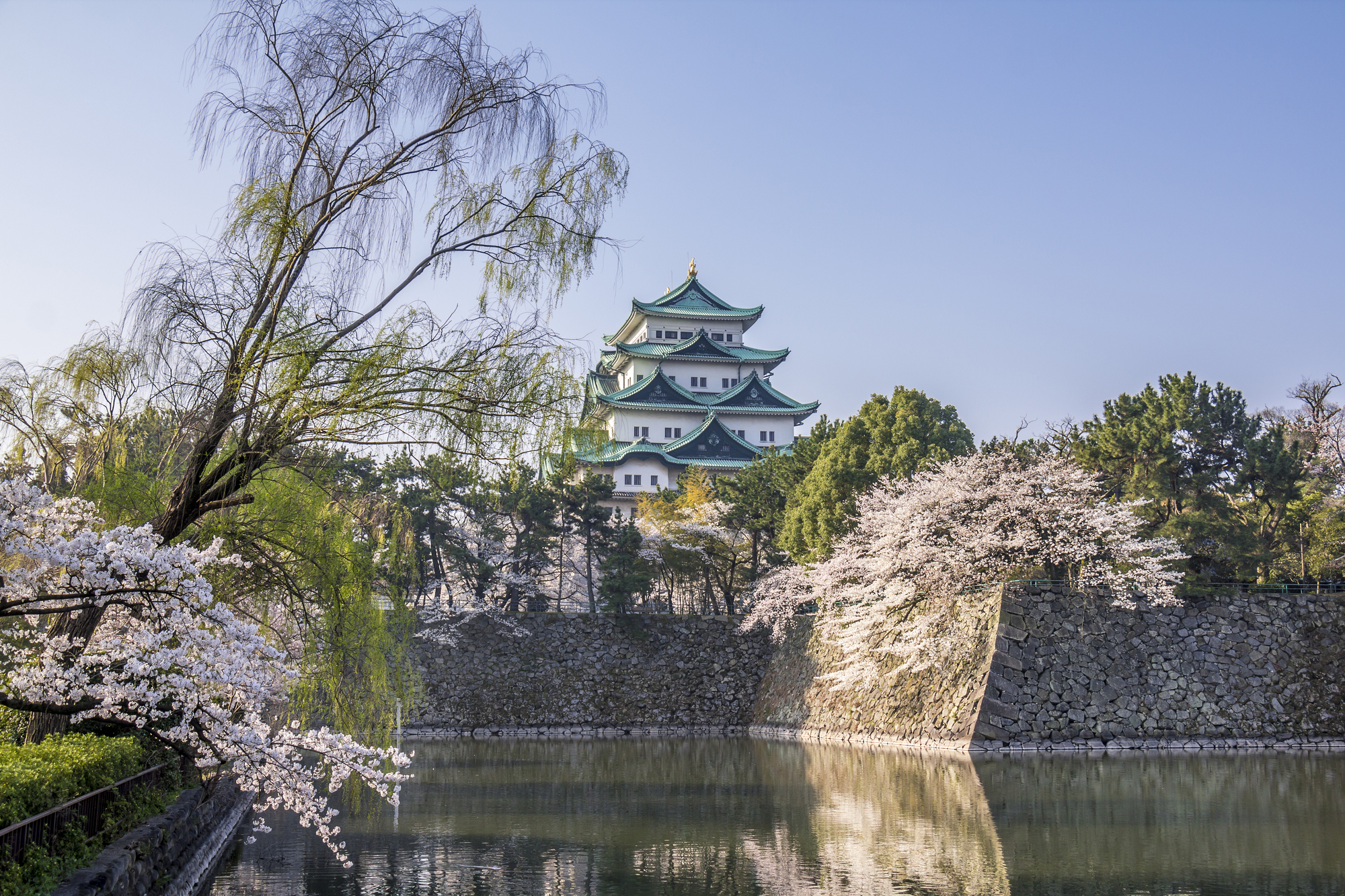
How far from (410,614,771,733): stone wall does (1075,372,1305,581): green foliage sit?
11614 millimetres

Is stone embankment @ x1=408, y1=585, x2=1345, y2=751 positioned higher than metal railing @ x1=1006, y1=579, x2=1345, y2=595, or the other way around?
metal railing @ x1=1006, y1=579, x2=1345, y2=595

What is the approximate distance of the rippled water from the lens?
29.1 ft

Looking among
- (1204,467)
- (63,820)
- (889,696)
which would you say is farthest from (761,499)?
(63,820)

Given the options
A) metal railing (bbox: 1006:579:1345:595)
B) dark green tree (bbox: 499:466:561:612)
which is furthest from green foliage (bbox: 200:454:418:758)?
dark green tree (bbox: 499:466:561:612)

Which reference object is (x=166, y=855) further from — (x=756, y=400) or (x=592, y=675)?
(x=756, y=400)

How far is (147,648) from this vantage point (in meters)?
5.91

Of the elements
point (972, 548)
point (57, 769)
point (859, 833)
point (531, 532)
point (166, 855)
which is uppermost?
point (531, 532)

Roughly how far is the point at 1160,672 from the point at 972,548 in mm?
4153

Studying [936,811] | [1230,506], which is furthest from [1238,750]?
[936,811]

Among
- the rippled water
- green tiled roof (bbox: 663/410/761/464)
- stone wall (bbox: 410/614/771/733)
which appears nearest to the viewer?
the rippled water

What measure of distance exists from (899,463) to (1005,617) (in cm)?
607

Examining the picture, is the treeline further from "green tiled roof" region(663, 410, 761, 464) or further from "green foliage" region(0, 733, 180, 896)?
"green foliage" region(0, 733, 180, 896)

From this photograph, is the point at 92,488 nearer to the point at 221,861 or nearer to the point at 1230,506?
the point at 221,861

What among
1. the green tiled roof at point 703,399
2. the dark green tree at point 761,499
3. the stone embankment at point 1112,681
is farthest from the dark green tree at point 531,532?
the green tiled roof at point 703,399
